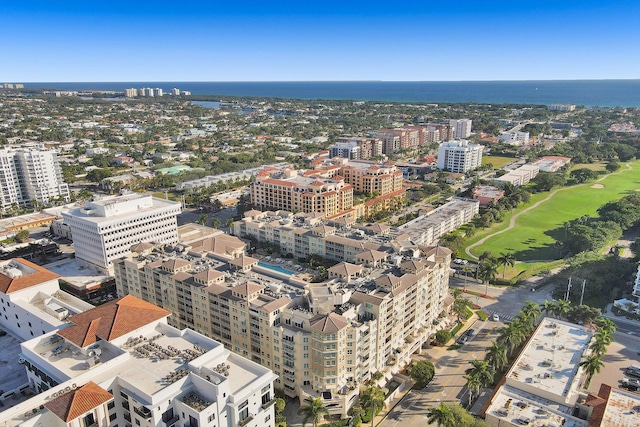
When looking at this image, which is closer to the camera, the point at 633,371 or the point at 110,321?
the point at 110,321

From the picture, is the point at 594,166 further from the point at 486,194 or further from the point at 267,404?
the point at 267,404

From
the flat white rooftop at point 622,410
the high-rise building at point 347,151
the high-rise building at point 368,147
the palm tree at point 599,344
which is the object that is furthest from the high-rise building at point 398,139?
the flat white rooftop at point 622,410

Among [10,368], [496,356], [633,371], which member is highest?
[10,368]

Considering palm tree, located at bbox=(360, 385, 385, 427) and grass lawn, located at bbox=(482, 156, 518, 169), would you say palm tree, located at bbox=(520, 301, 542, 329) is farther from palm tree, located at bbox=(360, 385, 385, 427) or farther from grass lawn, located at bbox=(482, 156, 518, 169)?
grass lawn, located at bbox=(482, 156, 518, 169)

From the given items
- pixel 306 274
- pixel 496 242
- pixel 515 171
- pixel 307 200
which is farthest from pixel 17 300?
pixel 515 171

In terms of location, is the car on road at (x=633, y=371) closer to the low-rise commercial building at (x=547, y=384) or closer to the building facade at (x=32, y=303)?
the low-rise commercial building at (x=547, y=384)

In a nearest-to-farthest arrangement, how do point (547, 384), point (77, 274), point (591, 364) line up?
point (547, 384), point (591, 364), point (77, 274)

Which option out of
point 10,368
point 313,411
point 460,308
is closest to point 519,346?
Answer: point 460,308
